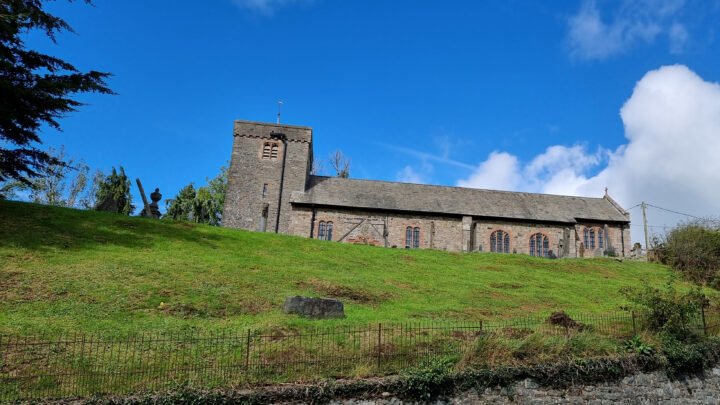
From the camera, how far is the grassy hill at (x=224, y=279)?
14.4 m

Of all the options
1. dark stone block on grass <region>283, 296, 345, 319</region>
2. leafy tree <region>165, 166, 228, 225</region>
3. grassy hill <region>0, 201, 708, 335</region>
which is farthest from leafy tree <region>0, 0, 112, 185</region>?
leafy tree <region>165, 166, 228, 225</region>

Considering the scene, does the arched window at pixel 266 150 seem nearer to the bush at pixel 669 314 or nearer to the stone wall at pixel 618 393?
the bush at pixel 669 314

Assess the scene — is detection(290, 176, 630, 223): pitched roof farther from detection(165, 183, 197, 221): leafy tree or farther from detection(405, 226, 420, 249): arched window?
detection(165, 183, 197, 221): leafy tree

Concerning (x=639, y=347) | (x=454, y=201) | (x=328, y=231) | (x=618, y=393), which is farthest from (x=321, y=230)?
(x=618, y=393)

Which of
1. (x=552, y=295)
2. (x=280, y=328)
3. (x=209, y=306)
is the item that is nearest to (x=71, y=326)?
(x=209, y=306)

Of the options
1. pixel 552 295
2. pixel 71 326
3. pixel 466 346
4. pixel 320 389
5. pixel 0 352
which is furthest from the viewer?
pixel 552 295

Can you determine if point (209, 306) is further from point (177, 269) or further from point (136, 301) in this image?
point (177, 269)

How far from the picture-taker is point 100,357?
422 inches

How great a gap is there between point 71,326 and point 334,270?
12030 mm

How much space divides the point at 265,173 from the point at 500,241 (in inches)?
828

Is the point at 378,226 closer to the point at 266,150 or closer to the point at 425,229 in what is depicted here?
the point at 425,229

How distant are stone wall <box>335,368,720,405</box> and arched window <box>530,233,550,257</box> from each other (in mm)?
26030

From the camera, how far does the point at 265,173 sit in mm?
39375

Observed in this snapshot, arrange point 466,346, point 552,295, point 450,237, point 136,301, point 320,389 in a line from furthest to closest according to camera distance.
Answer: point 450,237 < point 552,295 < point 136,301 < point 466,346 < point 320,389
